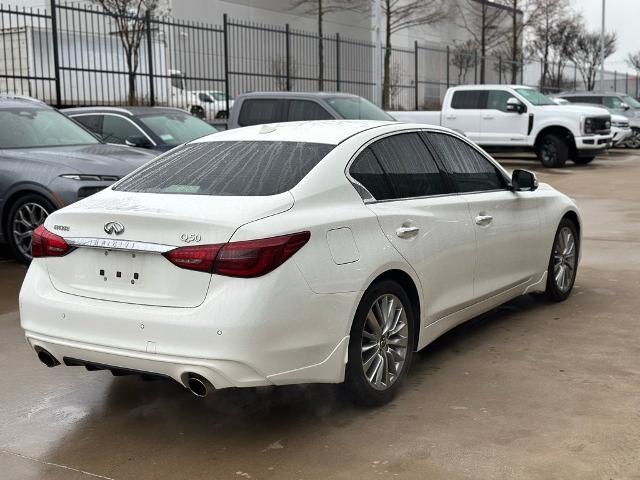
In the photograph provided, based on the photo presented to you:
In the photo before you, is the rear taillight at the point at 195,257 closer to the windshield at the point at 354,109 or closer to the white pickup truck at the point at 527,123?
the windshield at the point at 354,109

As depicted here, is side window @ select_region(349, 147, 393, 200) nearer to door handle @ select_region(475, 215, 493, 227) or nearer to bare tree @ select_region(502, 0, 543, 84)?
door handle @ select_region(475, 215, 493, 227)

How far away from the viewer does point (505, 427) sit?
4227mm

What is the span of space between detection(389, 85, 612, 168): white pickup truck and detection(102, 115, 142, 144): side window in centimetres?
968

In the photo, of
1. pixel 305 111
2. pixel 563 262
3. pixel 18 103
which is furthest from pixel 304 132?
pixel 305 111

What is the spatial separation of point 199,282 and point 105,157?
17.3ft

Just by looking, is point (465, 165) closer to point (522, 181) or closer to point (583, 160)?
point (522, 181)

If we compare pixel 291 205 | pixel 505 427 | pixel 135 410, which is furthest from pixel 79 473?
pixel 505 427

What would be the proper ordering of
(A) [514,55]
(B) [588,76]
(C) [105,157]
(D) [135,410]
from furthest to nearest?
(B) [588,76], (A) [514,55], (C) [105,157], (D) [135,410]

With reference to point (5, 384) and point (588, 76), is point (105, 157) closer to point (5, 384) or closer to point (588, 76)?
point (5, 384)

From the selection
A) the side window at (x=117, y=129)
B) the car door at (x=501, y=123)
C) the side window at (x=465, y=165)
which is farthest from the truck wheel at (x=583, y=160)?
the side window at (x=465, y=165)

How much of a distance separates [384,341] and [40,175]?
5.09 meters

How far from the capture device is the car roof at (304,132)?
4.78 m

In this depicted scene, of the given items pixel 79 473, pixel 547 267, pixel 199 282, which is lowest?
pixel 79 473

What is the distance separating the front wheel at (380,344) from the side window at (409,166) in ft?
2.20
